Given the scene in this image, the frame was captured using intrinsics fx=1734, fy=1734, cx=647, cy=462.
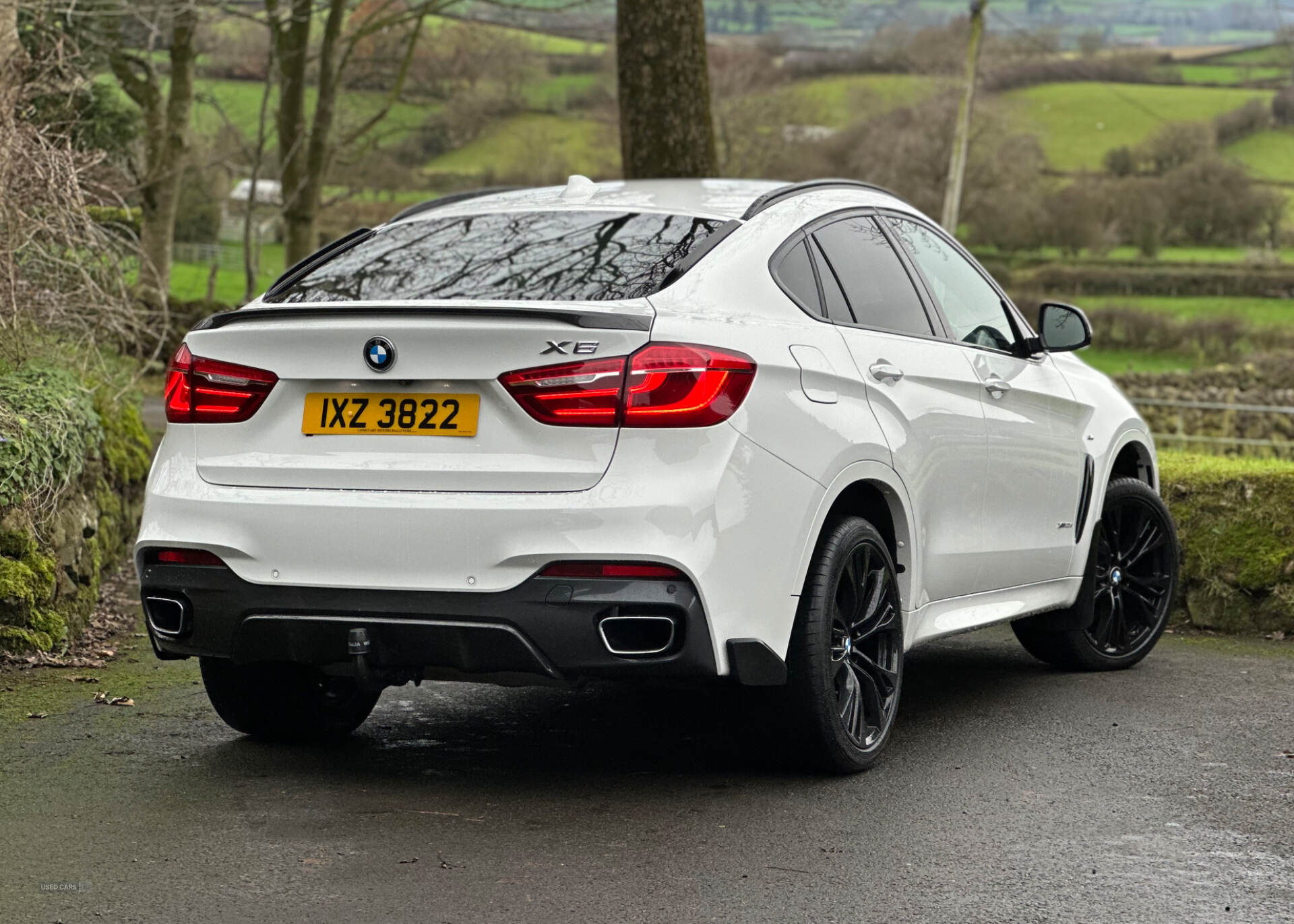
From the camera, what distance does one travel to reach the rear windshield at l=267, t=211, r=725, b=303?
4938mm

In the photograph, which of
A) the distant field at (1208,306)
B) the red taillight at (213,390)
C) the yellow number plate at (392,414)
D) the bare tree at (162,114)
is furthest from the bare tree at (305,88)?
the distant field at (1208,306)

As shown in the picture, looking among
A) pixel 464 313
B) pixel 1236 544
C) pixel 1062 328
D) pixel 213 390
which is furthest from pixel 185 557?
pixel 1236 544

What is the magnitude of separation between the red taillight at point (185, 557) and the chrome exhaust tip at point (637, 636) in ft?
3.64

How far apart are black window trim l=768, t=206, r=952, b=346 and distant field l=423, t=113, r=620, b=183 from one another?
61617 mm

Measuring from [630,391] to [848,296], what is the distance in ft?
4.32

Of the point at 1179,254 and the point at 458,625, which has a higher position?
the point at 458,625

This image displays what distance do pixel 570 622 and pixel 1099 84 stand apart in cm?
9965

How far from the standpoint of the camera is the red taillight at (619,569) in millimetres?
4430

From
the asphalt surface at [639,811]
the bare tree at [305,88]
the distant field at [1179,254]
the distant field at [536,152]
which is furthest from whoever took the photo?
the distant field at [1179,254]

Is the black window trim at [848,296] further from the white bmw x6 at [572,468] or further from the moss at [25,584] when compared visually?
the moss at [25,584]

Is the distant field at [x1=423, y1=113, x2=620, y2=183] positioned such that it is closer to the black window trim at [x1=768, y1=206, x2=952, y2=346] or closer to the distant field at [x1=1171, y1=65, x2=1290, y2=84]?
the distant field at [x1=1171, y1=65, x2=1290, y2=84]

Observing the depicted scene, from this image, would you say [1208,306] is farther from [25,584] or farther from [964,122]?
[25,584]

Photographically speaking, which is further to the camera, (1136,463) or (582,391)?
(1136,463)

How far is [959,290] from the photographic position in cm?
640
